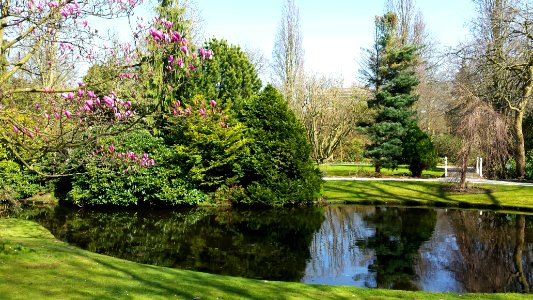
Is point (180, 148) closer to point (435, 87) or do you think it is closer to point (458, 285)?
point (458, 285)

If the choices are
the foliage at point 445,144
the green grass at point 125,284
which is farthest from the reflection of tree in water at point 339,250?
the foliage at point 445,144

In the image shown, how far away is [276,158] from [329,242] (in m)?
7.19

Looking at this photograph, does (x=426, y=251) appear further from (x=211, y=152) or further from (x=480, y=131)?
(x=211, y=152)

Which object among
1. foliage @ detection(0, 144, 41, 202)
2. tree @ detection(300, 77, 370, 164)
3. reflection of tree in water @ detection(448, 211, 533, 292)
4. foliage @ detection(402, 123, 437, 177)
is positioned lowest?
reflection of tree in water @ detection(448, 211, 533, 292)

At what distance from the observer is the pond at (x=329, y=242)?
30.7 ft

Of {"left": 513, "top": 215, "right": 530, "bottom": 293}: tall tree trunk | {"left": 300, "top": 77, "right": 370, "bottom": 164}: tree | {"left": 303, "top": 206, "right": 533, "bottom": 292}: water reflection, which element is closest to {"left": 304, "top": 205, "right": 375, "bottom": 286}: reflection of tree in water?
{"left": 303, "top": 206, "right": 533, "bottom": 292}: water reflection

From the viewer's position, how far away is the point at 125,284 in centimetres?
714

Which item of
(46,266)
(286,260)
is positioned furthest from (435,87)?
(46,266)

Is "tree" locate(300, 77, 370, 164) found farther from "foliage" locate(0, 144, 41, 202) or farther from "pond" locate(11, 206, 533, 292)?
"foliage" locate(0, 144, 41, 202)

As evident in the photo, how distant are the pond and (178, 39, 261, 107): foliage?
6091 mm

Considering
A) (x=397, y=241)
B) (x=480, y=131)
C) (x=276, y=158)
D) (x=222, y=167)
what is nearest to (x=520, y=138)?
(x=480, y=131)

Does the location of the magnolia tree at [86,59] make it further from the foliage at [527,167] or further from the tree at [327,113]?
the tree at [327,113]

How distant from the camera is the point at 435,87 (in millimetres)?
44406

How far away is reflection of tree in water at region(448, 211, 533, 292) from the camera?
8.93m
